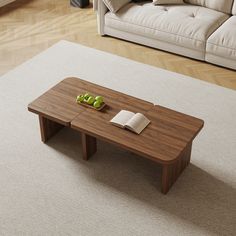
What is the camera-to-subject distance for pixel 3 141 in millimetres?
3465

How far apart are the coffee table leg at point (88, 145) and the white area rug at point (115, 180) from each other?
47mm

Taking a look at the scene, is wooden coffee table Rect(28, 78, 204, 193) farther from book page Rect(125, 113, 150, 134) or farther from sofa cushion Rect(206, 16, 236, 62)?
sofa cushion Rect(206, 16, 236, 62)

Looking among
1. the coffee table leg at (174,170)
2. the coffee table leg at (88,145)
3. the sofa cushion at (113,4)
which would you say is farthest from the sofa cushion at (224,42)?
the coffee table leg at (88,145)

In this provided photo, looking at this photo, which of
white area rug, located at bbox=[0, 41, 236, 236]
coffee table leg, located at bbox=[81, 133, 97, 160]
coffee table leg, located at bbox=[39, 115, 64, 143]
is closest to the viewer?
white area rug, located at bbox=[0, 41, 236, 236]

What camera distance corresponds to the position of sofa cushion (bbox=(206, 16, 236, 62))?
13.4 feet

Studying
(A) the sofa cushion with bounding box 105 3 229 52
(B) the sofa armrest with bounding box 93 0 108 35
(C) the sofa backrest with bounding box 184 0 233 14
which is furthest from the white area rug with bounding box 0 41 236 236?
(B) the sofa armrest with bounding box 93 0 108 35

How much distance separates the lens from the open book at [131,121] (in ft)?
9.68

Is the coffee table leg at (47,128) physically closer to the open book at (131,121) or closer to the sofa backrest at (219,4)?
the open book at (131,121)

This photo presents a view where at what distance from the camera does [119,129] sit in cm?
298

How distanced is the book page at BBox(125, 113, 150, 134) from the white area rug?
400 millimetres

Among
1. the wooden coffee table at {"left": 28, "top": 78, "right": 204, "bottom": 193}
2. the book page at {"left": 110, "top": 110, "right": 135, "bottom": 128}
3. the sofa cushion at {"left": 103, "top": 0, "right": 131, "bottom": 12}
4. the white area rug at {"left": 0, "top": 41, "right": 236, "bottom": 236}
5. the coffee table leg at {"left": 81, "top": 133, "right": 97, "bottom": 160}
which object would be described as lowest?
the white area rug at {"left": 0, "top": 41, "right": 236, "bottom": 236}

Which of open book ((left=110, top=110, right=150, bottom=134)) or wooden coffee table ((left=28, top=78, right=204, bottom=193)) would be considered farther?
open book ((left=110, top=110, right=150, bottom=134))

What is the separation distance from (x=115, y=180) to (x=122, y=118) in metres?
0.46

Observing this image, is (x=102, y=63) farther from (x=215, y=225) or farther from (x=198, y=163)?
(x=215, y=225)
